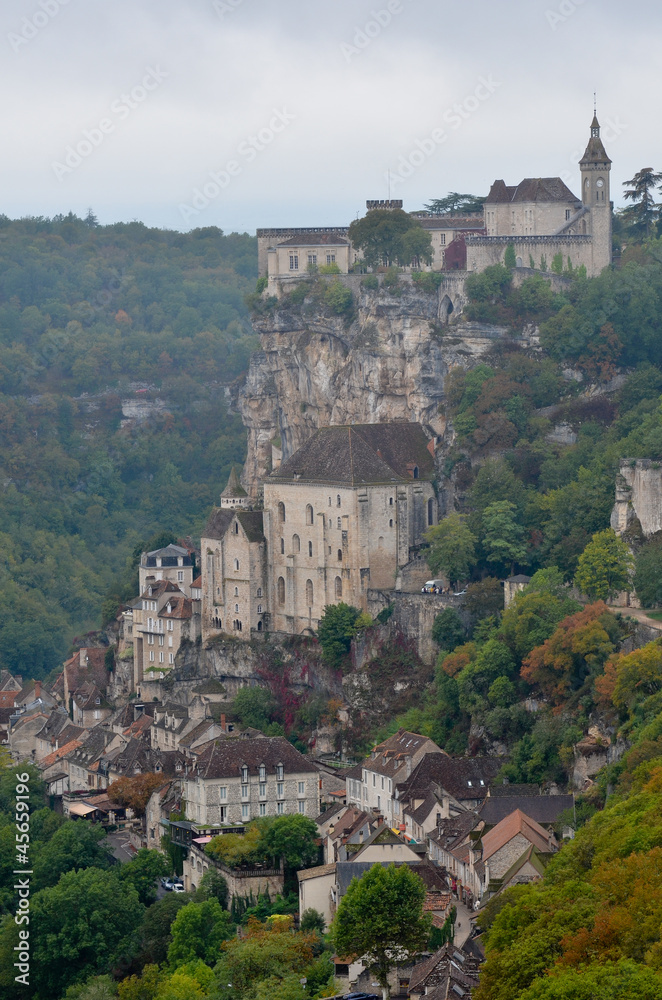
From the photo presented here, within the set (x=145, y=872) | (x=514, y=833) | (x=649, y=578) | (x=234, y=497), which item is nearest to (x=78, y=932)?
(x=145, y=872)

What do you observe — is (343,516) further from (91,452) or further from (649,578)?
(91,452)

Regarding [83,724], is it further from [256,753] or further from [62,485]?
[62,485]

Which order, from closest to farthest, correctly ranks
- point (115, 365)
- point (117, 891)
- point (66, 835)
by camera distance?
1. point (117, 891)
2. point (66, 835)
3. point (115, 365)

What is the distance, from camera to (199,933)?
2544 inches

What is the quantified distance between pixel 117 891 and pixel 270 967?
36.1 feet

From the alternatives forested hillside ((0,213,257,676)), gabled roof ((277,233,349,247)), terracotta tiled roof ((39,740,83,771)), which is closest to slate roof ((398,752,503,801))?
terracotta tiled roof ((39,740,83,771))

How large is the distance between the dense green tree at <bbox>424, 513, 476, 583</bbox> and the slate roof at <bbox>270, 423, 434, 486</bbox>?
3.45m

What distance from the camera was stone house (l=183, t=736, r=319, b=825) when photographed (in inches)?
2864

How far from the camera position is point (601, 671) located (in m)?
70.5

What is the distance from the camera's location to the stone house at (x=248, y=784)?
72.8 metres

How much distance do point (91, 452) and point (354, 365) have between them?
199ft

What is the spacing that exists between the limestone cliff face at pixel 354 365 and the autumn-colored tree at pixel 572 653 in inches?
814

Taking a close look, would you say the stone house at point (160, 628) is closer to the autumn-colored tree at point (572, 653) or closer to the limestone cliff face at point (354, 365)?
the limestone cliff face at point (354, 365)

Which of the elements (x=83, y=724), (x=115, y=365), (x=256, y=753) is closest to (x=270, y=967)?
(x=256, y=753)
